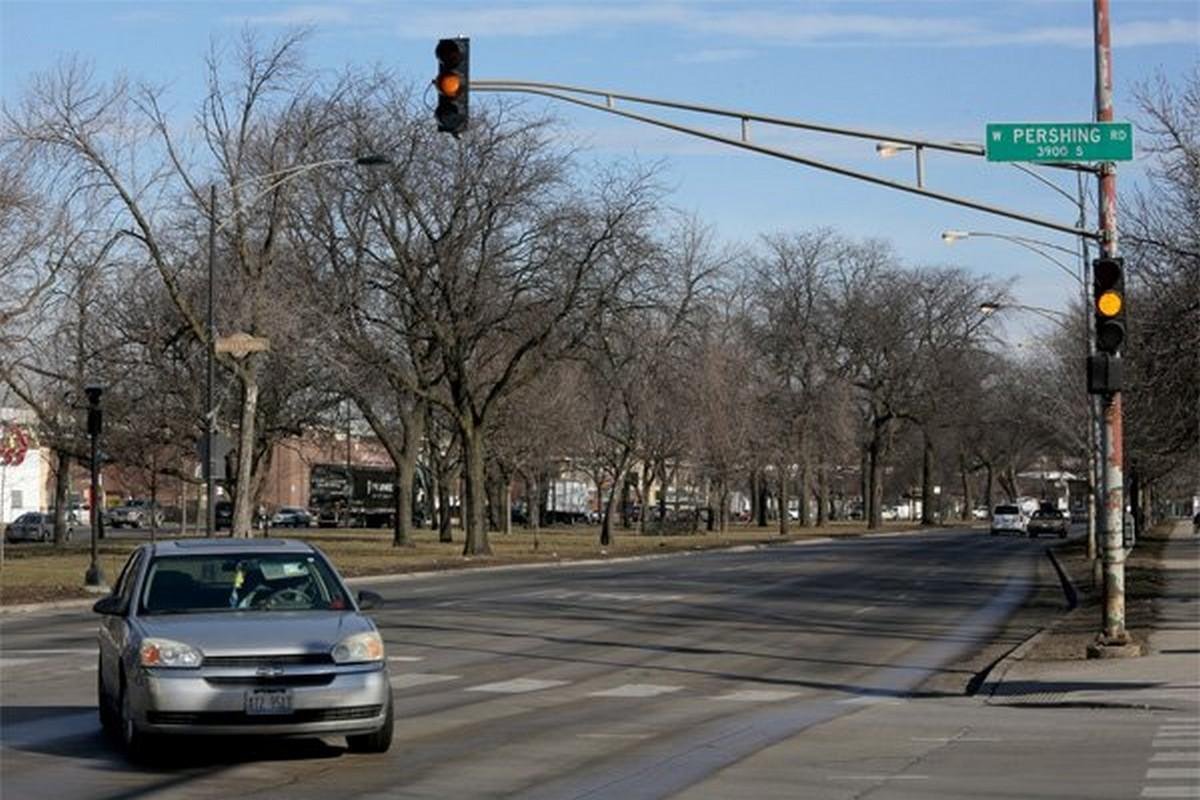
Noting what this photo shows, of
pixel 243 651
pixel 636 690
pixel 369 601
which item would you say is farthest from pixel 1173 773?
pixel 636 690

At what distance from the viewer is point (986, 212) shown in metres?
23.6

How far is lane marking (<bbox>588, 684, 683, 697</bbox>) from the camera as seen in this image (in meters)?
20.0

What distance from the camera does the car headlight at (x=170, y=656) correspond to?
12.8 metres

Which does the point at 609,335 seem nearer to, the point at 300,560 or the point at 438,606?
the point at 438,606

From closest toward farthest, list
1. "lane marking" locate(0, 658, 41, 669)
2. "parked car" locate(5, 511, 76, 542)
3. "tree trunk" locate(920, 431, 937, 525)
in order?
"lane marking" locate(0, 658, 41, 669)
"parked car" locate(5, 511, 76, 542)
"tree trunk" locate(920, 431, 937, 525)

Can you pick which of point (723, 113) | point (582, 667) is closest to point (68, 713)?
point (582, 667)

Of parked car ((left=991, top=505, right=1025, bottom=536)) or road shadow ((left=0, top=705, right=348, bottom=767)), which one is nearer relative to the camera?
road shadow ((left=0, top=705, right=348, bottom=767))

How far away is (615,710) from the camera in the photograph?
18.3 m

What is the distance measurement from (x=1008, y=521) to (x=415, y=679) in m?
78.1

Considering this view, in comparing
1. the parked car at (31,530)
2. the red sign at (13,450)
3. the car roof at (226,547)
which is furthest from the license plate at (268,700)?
the parked car at (31,530)

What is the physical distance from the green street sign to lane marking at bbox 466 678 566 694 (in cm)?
784

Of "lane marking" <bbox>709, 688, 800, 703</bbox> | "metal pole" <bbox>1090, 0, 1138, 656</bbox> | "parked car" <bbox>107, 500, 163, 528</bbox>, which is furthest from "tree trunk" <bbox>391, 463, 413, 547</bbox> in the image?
"lane marking" <bbox>709, 688, 800, 703</bbox>

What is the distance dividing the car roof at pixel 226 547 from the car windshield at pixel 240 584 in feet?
0.16

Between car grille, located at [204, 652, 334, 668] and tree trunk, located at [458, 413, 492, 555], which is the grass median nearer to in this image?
tree trunk, located at [458, 413, 492, 555]
